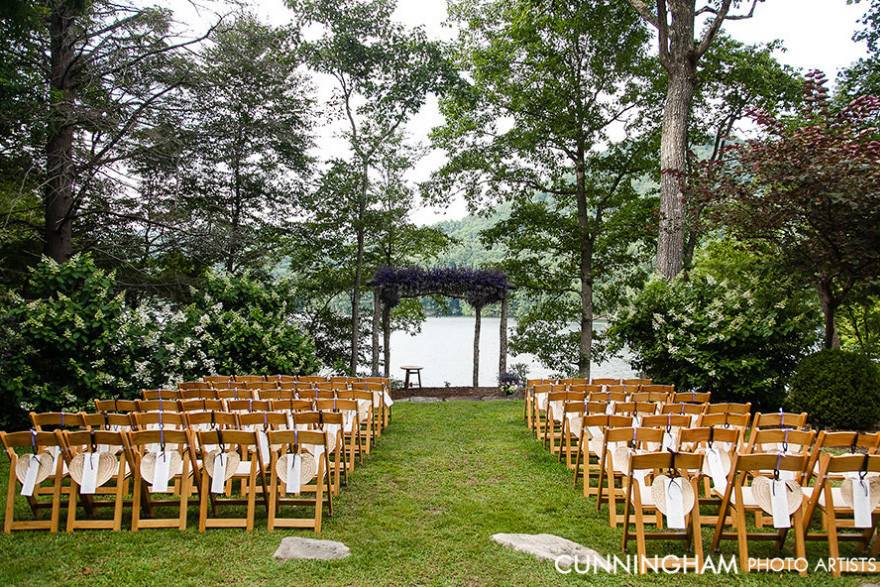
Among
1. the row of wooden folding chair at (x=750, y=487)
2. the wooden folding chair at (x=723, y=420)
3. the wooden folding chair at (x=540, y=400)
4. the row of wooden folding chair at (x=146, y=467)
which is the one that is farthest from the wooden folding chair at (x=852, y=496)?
the wooden folding chair at (x=540, y=400)

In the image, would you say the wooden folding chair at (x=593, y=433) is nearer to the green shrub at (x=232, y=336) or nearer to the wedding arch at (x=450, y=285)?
the green shrub at (x=232, y=336)

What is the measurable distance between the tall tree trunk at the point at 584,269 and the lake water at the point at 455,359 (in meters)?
1.04

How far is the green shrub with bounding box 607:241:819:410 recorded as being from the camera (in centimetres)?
898

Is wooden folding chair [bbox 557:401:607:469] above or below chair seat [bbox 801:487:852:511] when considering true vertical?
above

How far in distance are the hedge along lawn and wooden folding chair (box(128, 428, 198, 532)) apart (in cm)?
10

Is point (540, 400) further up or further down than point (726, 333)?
further down

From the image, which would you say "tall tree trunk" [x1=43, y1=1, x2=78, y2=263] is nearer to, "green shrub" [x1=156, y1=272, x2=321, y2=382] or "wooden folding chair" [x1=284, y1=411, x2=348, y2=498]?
"green shrub" [x1=156, y1=272, x2=321, y2=382]

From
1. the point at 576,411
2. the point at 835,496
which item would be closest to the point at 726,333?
the point at 576,411

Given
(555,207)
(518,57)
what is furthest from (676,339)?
(518,57)

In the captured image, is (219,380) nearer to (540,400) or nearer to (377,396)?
(377,396)

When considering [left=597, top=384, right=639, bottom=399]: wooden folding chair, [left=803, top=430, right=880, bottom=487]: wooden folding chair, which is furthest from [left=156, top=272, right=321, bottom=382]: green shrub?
[left=803, top=430, right=880, bottom=487]: wooden folding chair

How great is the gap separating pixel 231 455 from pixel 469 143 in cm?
1325

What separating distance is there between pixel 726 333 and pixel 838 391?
1.65 m

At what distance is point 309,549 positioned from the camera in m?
4.11
